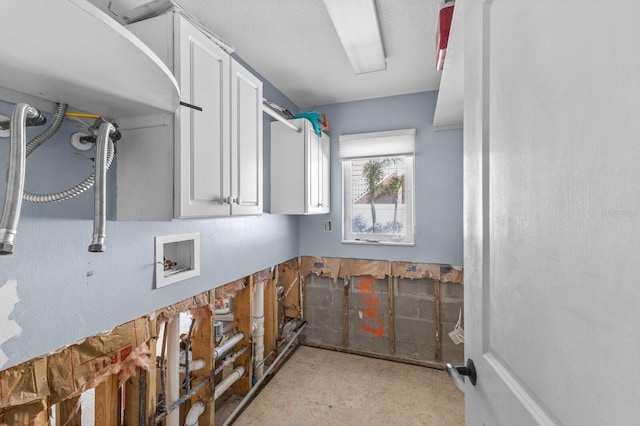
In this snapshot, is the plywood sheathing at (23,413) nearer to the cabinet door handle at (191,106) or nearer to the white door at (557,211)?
the cabinet door handle at (191,106)

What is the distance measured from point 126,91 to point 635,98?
120 centimetres

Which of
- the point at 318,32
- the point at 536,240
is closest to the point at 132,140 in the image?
the point at 318,32

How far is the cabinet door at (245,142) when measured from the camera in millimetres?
1465

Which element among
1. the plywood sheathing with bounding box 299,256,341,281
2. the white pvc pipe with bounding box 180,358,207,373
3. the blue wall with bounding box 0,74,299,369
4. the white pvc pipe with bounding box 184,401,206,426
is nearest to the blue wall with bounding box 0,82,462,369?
the blue wall with bounding box 0,74,299,369

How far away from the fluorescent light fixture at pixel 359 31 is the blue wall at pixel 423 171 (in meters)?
0.67

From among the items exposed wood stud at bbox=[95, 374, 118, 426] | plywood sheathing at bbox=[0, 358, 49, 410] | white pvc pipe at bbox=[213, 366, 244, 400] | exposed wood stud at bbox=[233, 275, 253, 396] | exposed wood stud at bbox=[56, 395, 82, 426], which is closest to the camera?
plywood sheathing at bbox=[0, 358, 49, 410]

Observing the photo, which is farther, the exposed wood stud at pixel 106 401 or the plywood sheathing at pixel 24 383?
the exposed wood stud at pixel 106 401

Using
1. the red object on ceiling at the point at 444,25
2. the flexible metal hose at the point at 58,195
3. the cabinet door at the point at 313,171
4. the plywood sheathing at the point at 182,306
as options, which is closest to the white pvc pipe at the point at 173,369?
the plywood sheathing at the point at 182,306

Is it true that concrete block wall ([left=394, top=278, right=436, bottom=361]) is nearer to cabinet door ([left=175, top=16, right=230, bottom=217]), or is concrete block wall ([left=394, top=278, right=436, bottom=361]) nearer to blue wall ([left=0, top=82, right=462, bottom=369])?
blue wall ([left=0, top=82, right=462, bottom=369])

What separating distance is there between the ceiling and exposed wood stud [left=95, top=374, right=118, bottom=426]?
6.38 feet

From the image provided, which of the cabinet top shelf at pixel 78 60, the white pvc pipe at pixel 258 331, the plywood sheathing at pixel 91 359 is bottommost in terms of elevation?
the white pvc pipe at pixel 258 331

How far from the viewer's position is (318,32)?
180 cm

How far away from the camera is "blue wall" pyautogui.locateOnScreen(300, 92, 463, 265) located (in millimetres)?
2646

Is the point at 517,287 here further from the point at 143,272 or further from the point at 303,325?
the point at 303,325
